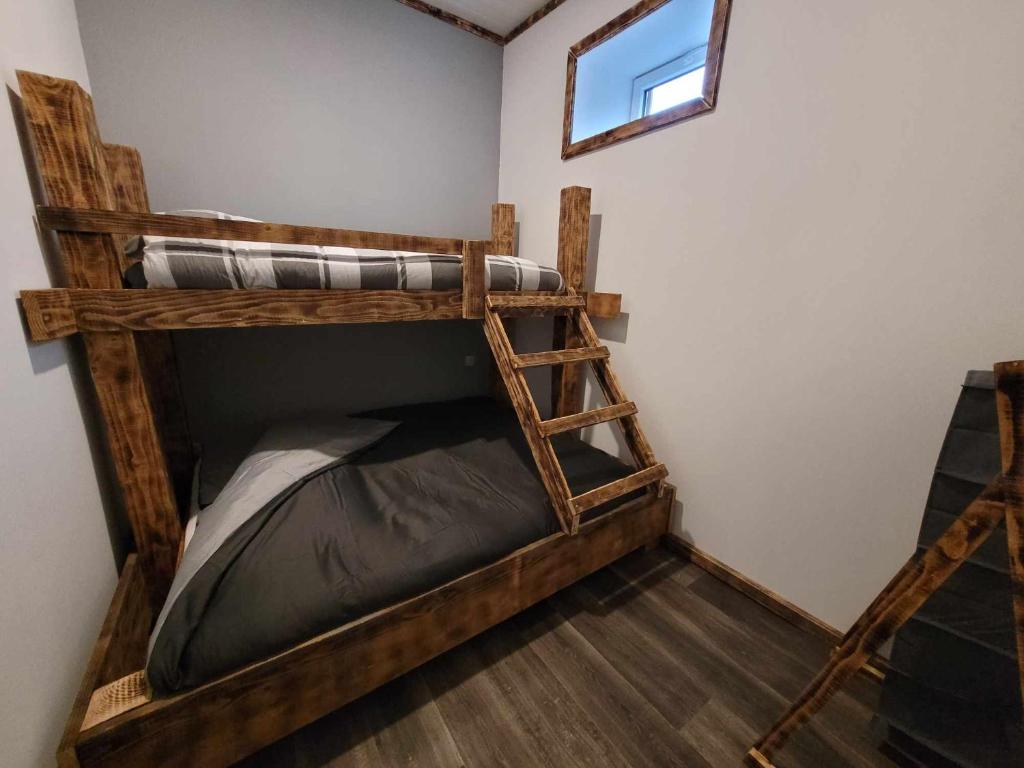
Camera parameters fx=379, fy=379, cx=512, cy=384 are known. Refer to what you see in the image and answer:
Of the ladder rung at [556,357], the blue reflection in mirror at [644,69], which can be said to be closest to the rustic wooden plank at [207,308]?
the ladder rung at [556,357]

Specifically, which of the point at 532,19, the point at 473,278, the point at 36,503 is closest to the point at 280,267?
the point at 473,278

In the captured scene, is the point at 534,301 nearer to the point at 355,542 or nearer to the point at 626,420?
the point at 626,420

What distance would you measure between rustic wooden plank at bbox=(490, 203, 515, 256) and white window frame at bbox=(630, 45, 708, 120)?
31.5 inches

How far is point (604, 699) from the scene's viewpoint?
1.11m

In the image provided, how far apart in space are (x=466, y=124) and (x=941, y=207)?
230 cm

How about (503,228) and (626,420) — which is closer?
(626,420)

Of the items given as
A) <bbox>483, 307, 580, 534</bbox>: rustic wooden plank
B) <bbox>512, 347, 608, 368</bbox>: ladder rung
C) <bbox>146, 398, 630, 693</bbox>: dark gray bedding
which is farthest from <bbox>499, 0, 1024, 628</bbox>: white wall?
<bbox>483, 307, 580, 534</bbox>: rustic wooden plank

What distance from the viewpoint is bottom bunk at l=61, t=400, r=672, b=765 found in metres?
0.77

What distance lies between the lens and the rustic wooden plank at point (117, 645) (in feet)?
2.31

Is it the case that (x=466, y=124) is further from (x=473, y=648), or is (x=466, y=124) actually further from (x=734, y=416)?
(x=473, y=648)

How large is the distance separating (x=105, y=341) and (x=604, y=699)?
170cm

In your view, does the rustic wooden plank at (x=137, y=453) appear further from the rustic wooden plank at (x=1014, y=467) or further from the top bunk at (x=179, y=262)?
the rustic wooden plank at (x=1014, y=467)

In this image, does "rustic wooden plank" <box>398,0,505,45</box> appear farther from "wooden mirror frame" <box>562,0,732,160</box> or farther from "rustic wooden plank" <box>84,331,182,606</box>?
"rustic wooden plank" <box>84,331,182,606</box>

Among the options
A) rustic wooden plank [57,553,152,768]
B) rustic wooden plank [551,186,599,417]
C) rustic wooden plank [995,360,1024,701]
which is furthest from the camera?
rustic wooden plank [551,186,599,417]
